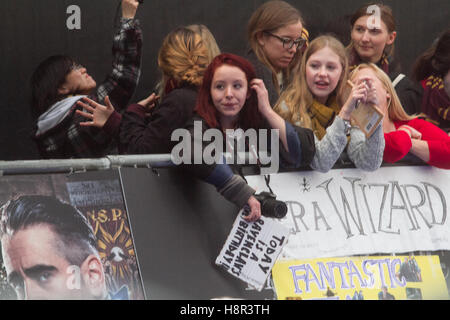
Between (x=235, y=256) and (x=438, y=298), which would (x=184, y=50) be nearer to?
(x=235, y=256)

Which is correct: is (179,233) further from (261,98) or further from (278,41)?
(278,41)

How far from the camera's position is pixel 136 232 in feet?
15.3

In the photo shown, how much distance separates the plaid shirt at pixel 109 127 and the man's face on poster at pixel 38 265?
44.7 inches

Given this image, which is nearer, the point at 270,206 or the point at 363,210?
the point at 270,206

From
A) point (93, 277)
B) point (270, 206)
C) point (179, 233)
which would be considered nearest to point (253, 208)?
point (270, 206)

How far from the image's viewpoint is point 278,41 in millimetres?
5945

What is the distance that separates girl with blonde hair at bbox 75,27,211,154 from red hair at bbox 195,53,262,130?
0.16 m

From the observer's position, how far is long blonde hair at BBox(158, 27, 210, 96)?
553cm

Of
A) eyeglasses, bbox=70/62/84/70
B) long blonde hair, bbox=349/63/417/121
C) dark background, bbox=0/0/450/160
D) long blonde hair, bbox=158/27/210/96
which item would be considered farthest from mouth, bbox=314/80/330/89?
eyeglasses, bbox=70/62/84/70

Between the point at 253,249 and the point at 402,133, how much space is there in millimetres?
1276

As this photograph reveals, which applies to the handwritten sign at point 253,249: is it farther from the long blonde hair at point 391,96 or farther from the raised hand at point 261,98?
the long blonde hair at point 391,96

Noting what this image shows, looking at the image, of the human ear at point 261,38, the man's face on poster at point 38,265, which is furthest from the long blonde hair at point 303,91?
the man's face on poster at point 38,265

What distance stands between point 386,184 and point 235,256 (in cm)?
115

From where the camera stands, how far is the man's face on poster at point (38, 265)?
4.37 meters
